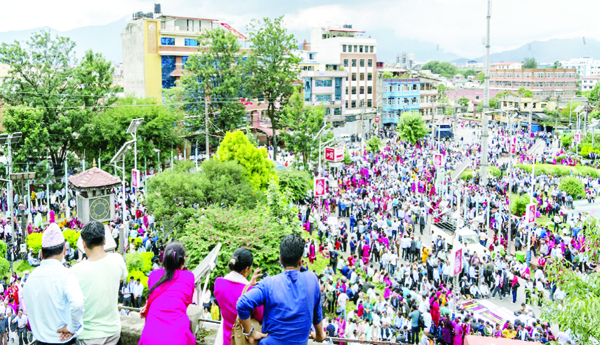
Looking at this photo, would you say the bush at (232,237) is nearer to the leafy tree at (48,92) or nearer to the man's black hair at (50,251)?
the man's black hair at (50,251)

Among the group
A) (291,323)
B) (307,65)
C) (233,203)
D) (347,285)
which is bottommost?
(347,285)

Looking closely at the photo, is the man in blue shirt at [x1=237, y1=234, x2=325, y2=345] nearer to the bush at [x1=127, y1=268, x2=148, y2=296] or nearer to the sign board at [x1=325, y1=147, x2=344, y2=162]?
the bush at [x1=127, y1=268, x2=148, y2=296]

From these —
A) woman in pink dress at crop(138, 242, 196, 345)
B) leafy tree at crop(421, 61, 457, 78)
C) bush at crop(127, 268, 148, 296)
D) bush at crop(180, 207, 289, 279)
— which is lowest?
bush at crop(127, 268, 148, 296)

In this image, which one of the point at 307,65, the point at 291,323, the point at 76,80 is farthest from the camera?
the point at 307,65

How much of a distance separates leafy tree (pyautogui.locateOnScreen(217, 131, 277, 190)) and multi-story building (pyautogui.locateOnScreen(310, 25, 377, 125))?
3612 cm

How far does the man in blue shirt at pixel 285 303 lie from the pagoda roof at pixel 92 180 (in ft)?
41.8

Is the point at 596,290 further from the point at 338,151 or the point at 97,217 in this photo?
the point at 338,151

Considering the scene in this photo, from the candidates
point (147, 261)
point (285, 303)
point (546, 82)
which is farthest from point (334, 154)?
point (546, 82)

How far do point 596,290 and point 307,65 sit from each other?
51.0 metres

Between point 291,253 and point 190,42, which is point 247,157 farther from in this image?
point 190,42

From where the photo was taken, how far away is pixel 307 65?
56.8 meters

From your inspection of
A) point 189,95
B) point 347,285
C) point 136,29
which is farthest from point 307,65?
point 347,285

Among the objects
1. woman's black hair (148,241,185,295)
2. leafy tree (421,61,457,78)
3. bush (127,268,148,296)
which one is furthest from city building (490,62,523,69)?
woman's black hair (148,241,185,295)

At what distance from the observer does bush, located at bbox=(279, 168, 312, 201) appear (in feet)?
88.5
